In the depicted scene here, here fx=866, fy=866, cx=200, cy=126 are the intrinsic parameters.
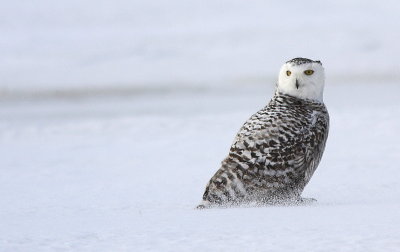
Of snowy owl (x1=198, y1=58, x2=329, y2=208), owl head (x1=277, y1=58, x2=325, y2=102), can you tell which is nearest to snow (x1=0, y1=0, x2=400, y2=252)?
snowy owl (x1=198, y1=58, x2=329, y2=208)

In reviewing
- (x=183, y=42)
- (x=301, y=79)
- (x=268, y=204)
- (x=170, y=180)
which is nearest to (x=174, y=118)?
(x=170, y=180)

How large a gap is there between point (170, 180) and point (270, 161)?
1.85 m

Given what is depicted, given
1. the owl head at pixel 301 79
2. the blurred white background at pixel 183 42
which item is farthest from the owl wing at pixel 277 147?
the blurred white background at pixel 183 42

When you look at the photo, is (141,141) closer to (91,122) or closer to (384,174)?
(91,122)

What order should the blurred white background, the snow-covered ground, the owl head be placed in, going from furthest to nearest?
1. the blurred white background
2. the owl head
3. the snow-covered ground

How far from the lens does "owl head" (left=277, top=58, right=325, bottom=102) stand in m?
5.29

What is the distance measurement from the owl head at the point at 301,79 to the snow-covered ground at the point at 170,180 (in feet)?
2.24

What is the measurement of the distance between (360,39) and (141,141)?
11352mm

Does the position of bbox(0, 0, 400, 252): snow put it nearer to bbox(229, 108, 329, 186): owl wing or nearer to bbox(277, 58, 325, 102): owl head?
bbox(229, 108, 329, 186): owl wing

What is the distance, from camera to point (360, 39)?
779 inches

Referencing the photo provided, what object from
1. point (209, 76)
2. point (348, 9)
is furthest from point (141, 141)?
point (348, 9)

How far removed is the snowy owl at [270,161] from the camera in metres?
4.98

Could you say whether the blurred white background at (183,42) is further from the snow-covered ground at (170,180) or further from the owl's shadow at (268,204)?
the owl's shadow at (268,204)

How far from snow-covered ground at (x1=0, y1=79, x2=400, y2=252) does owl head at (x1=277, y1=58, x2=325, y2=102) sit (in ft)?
2.24
